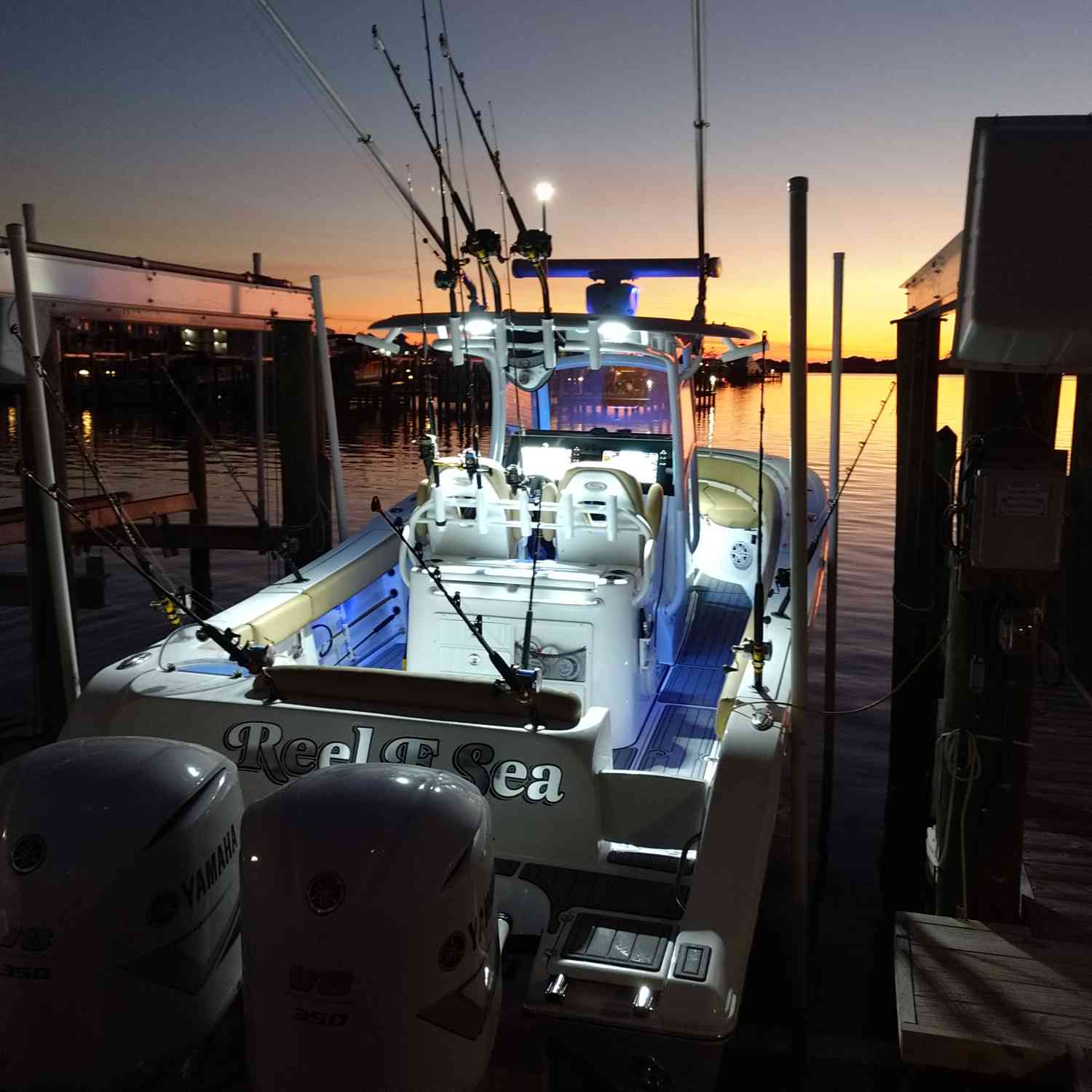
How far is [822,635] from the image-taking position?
1111 cm

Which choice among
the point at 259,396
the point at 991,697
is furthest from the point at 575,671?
the point at 259,396

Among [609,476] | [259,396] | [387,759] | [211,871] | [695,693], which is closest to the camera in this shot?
[211,871]

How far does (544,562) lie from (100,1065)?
11.2 ft

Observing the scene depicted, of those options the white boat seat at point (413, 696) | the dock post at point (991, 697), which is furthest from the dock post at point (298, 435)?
the dock post at point (991, 697)

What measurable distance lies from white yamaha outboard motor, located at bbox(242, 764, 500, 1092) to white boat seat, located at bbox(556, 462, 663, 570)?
2.85m

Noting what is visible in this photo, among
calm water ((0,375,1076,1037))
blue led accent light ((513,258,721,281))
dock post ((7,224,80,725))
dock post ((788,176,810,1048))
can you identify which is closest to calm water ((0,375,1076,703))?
calm water ((0,375,1076,1037))

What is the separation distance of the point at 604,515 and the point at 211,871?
313cm

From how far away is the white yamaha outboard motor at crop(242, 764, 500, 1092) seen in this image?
7.84 feet

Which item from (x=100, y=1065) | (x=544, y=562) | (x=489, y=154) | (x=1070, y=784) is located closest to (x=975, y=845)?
(x=1070, y=784)

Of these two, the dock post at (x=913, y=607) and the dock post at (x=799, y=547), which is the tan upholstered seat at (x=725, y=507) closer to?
the dock post at (x=913, y=607)

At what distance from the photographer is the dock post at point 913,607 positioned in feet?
16.8

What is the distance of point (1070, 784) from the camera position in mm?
5125

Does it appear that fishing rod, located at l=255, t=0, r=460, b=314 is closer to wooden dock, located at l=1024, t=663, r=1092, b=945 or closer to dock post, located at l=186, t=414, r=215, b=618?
wooden dock, located at l=1024, t=663, r=1092, b=945

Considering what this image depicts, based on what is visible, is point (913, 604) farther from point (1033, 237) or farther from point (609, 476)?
point (1033, 237)
